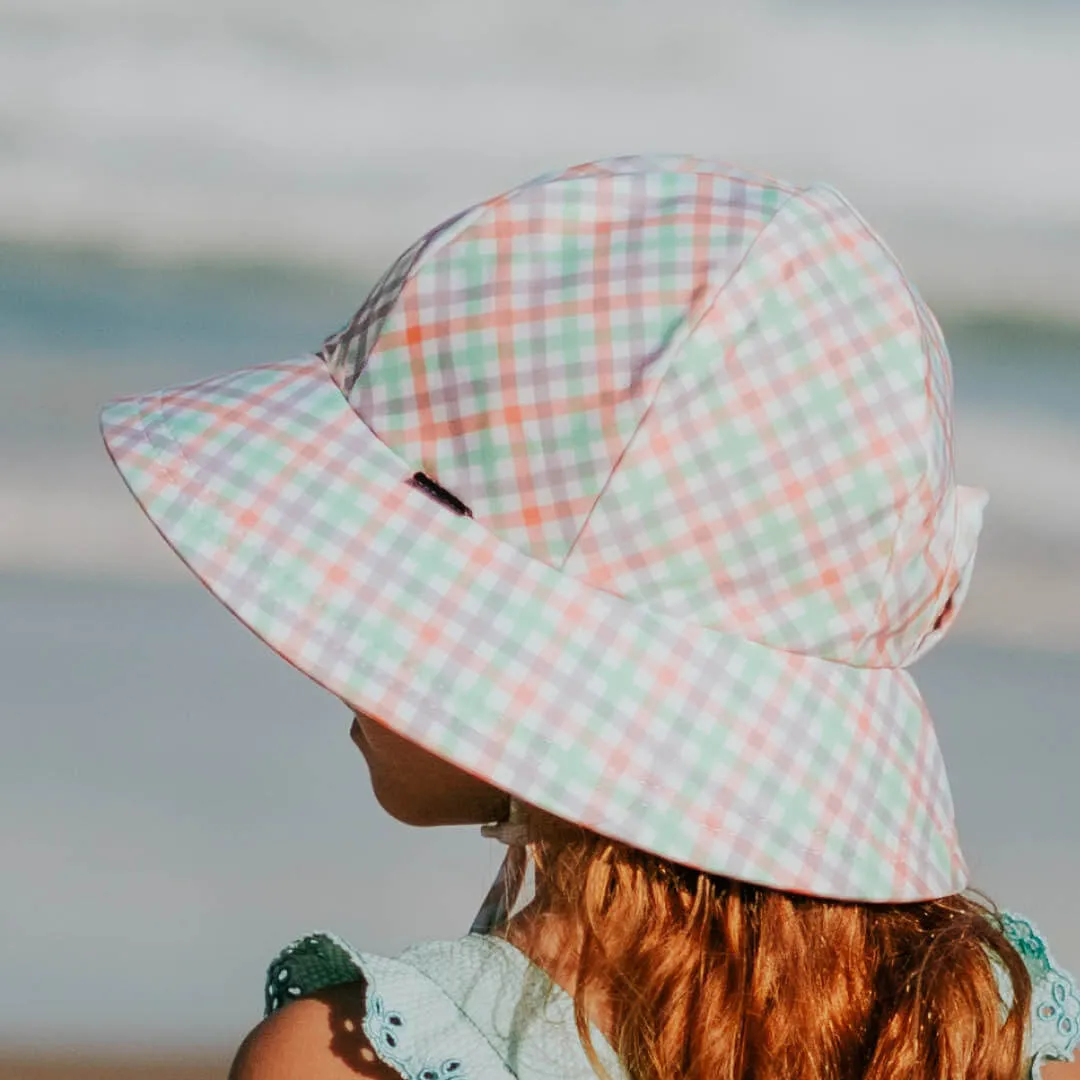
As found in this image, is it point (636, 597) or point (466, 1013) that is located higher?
point (636, 597)

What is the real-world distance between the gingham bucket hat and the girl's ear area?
0.14 meters

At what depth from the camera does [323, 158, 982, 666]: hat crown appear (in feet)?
2.05

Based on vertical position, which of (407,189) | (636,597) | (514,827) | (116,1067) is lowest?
(116,1067)

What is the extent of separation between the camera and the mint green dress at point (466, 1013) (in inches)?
25.4

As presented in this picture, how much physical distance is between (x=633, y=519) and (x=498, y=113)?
163 cm

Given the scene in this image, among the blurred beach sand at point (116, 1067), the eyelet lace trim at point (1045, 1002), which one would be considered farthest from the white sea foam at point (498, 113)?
the eyelet lace trim at point (1045, 1002)

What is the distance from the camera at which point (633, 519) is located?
622mm

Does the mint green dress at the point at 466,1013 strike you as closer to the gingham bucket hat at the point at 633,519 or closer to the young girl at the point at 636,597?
the young girl at the point at 636,597

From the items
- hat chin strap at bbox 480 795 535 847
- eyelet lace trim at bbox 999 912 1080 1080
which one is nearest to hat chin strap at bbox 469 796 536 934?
hat chin strap at bbox 480 795 535 847

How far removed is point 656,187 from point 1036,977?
40 centimetres

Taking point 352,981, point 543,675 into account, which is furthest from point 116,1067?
point 543,675

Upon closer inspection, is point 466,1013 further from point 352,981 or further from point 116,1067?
point 116,1067

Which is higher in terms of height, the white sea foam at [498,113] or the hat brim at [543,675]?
the hat brim at [543,675]

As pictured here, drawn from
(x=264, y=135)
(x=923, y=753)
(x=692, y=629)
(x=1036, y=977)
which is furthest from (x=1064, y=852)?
(x=264, y=135)
